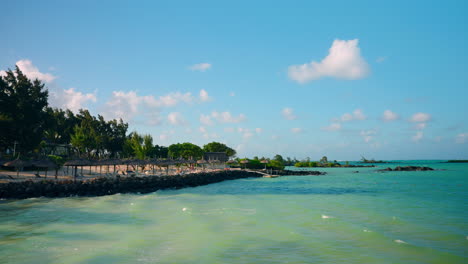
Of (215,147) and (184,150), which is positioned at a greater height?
(215,147)

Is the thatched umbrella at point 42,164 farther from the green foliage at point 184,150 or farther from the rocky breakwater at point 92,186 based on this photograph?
the green foliage at point 184,150

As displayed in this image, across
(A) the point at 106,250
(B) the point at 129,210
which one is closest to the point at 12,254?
(A) the point at 106,250

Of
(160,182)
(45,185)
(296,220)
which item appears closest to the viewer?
(296,220)

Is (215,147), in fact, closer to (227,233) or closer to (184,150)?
(184,150)

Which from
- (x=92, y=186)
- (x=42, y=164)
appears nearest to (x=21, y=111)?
(x=42, y=164)

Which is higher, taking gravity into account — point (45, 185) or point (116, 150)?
point (116, 150)

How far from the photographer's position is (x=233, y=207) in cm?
2102

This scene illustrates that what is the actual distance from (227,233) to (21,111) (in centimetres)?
2677

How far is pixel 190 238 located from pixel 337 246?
19.7 ft

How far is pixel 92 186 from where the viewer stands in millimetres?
27375

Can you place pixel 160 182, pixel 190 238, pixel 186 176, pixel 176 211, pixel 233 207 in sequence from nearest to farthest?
pixel 190 238
pixel 176 211
pixel 233 207
pixel 160 182
pixel 186 176

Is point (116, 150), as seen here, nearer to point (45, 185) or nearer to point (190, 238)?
point (45, 185)

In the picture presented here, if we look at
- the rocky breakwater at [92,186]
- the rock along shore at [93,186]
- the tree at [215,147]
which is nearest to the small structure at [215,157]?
the tree at [215,147]

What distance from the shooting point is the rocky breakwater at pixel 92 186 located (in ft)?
77.7
